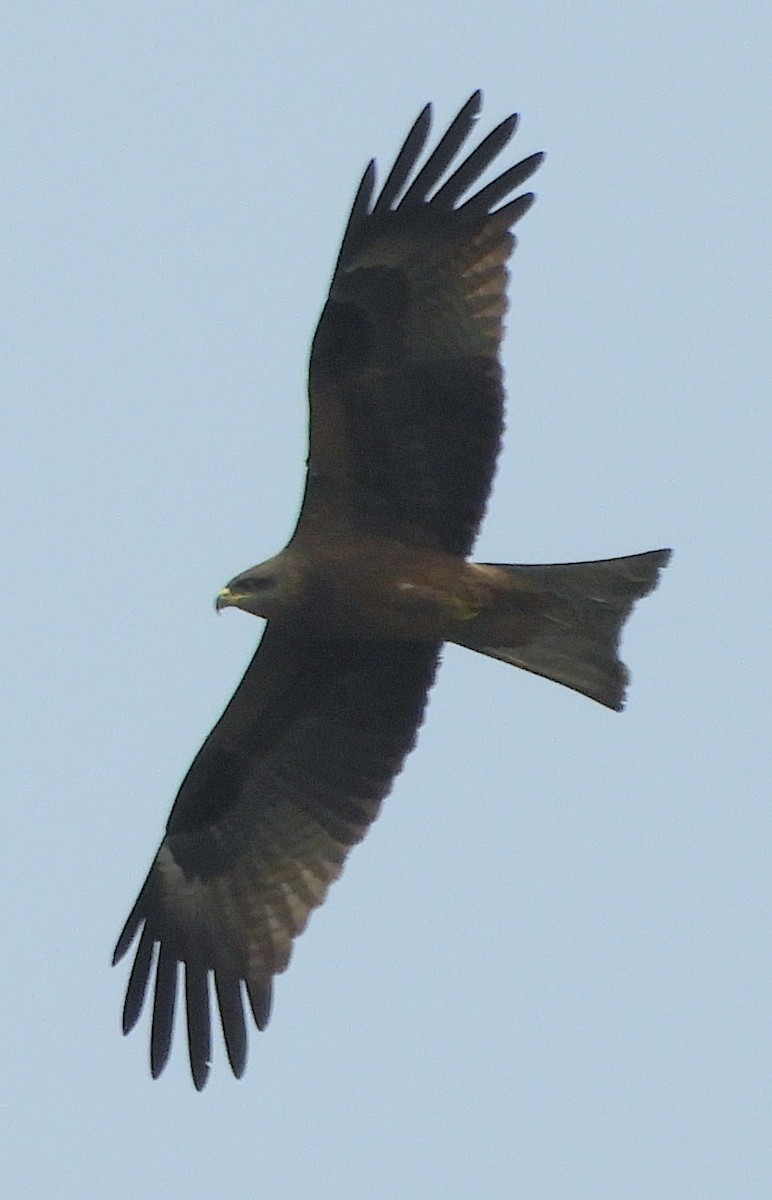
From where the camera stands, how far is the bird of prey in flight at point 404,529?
10672 millimetres

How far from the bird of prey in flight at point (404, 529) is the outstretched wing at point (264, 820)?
1 cm

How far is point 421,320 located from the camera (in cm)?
1073

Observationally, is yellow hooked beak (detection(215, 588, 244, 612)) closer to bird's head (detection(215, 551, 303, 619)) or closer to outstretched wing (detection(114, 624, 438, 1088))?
bird's head (detection(215, 551, 303, 619))

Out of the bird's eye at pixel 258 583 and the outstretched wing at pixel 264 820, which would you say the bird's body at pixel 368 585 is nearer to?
the bird's eye at pixel 258 583

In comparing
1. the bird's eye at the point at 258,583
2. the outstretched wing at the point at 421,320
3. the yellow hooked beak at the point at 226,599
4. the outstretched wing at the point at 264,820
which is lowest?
the outstretched wing at the point at 264,820

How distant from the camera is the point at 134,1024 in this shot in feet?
37.7

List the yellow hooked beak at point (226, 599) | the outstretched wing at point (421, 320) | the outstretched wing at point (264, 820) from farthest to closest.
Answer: the outstretched wing at point (264, 820) < the yellow hooked beak at point (226, 599) < the outstretched wing at point (421, 320)

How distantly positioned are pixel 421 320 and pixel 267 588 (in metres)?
1.34

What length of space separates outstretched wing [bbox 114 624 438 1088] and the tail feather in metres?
0.53

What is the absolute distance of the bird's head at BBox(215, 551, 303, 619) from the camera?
10.8 metres

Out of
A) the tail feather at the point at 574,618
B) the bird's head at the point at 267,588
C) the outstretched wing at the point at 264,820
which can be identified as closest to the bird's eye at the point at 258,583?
the bird's head at the point at 267,588

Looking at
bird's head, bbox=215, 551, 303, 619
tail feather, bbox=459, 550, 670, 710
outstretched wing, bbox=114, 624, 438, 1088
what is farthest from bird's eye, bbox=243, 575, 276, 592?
tail feather, bbox=459, 550, 670, 710

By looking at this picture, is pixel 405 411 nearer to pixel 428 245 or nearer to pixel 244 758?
pixel 428 245

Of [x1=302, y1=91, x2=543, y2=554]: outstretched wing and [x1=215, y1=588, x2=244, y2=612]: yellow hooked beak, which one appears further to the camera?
[x1=215, y1=588, x2=244, y2=612]: yellow hooked beak
